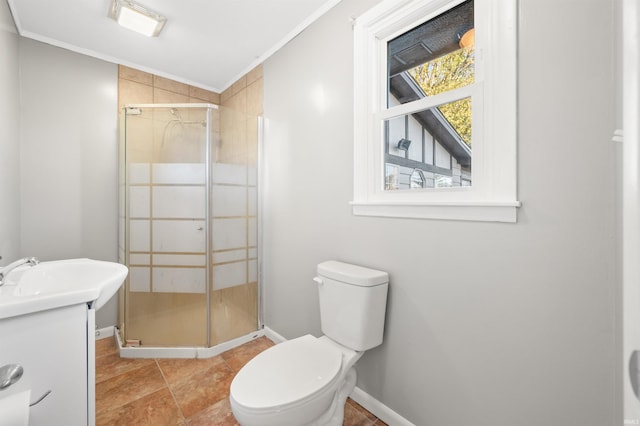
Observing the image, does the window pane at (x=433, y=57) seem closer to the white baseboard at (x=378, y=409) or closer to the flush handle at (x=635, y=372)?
the flush handle at (x=635, y=372)

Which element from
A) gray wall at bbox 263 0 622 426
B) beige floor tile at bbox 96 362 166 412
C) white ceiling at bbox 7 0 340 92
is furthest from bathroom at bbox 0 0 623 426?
beige floor tile at bbox 96 362 166 412

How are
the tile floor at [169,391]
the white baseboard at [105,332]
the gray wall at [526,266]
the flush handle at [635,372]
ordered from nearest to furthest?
the flush handle at [635,372] → the gray wall at [526,266] → the tile floor at [169,391] → the white baseboard at [105,332]

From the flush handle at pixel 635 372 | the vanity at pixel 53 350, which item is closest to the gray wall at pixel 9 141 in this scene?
the vanity at pixel 53 350

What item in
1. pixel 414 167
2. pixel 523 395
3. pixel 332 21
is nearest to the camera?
pixel 523 395

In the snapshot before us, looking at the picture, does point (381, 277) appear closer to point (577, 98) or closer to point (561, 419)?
point (561, 419)

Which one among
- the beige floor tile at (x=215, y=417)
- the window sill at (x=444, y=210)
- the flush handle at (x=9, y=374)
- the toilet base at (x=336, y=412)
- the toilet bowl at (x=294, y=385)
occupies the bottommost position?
the beige floor tile at (x=215, y=417)

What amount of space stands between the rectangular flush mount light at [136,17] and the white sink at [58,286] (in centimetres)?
155

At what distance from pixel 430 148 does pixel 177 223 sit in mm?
1849

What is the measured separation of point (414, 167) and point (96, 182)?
2.48 m

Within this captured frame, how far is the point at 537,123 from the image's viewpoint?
0.96 metres

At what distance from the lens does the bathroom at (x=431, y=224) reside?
0.86m

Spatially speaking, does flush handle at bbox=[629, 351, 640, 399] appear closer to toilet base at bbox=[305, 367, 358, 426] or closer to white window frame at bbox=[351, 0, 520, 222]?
white window frame at bbox=[351, 0, 520, 222]

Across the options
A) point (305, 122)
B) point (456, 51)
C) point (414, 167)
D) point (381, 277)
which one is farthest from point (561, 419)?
point (305, 122)

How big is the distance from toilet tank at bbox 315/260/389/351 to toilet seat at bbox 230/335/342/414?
0.10m
